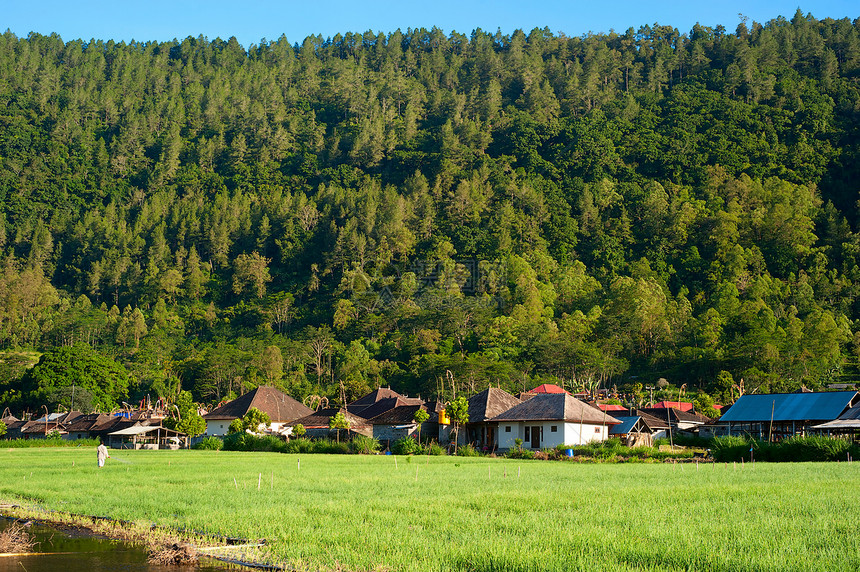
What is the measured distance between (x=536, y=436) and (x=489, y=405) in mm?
5052

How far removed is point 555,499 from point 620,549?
643 cm

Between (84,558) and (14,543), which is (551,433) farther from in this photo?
(14,543)

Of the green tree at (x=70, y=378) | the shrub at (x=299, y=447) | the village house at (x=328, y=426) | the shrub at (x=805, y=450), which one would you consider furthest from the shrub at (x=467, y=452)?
the green tree at (x=70, y=378)

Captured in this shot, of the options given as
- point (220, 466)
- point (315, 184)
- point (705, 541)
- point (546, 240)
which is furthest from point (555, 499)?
point (315, 184)

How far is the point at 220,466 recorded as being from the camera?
3134 centimetres

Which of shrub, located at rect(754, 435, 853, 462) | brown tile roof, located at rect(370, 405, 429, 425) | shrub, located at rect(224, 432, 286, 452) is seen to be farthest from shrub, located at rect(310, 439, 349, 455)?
shrub, located at rect(754, 435, 853, 462)

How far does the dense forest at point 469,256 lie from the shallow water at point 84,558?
6879 cm

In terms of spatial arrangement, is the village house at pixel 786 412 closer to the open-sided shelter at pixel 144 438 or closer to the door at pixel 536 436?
the door at pixel 536 436

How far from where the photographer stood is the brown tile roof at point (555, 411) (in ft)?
160

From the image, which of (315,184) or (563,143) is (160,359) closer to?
(315,184)

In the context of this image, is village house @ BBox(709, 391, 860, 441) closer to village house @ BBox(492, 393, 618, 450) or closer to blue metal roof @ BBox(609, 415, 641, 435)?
blue metal roof @ BBox(609, 415, 641, 435)

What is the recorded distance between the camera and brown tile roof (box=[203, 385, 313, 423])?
69.1 m

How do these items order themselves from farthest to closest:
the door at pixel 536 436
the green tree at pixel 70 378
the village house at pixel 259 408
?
the green tree at pixel 70 378, the village house at pixel 259 408, the door at pixel 536 436

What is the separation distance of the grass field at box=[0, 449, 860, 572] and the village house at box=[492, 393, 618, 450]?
23.5 meters
